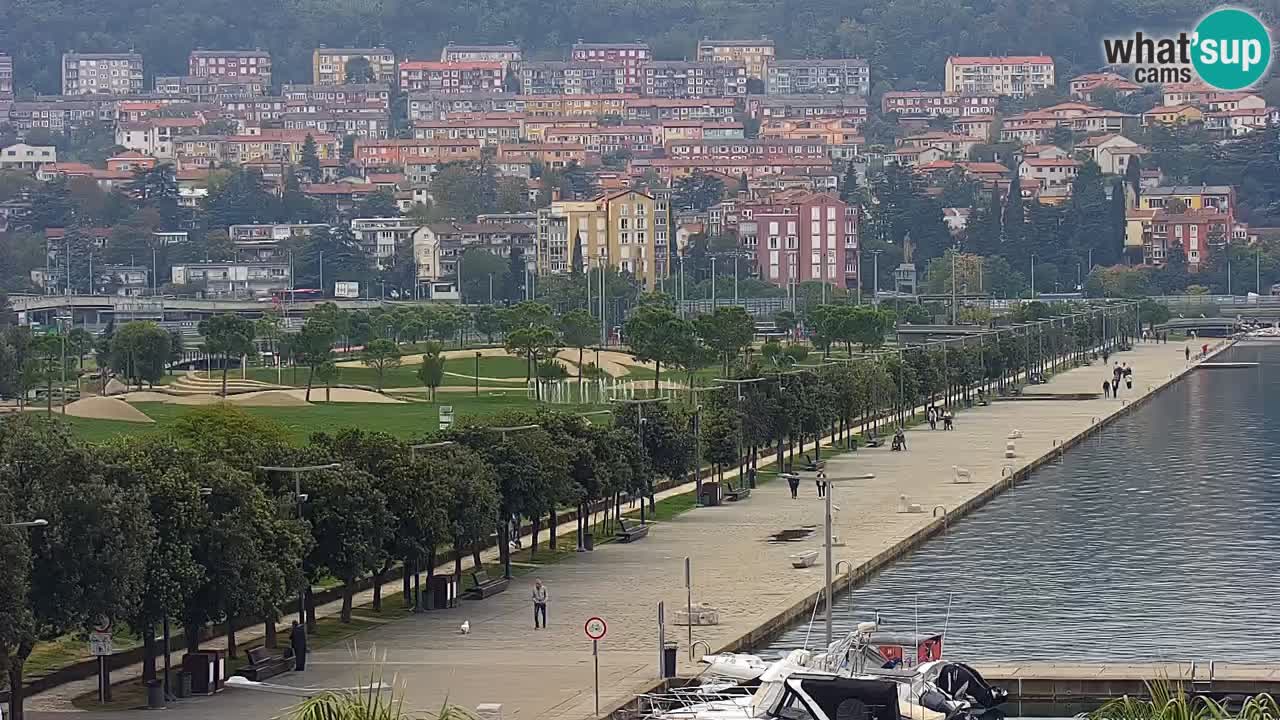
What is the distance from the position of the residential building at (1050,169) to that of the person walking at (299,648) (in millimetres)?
164250

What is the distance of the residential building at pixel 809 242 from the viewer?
15512 cm

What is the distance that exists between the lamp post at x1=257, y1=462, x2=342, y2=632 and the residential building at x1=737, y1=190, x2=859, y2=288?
123m

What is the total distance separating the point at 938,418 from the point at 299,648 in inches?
1655

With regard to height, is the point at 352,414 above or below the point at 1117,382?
above

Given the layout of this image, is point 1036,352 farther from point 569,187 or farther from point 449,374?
point 569,187

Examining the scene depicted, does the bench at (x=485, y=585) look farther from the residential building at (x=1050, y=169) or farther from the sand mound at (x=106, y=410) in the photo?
the residential building at (x=1050, y=169)

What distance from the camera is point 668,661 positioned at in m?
26.7

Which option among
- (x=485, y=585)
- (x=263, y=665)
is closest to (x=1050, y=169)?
(x=485, y=585)

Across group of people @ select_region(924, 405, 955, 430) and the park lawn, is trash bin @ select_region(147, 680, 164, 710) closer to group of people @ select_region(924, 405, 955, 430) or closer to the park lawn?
the park lawn

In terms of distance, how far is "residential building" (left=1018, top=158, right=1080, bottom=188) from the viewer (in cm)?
18988

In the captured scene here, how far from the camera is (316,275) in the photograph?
493ft

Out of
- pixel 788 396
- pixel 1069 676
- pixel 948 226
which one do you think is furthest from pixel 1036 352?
pixel 948 226

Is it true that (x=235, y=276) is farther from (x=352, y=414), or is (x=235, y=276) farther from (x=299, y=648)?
(x=299, y=648)

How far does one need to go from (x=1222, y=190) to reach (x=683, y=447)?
130 m
